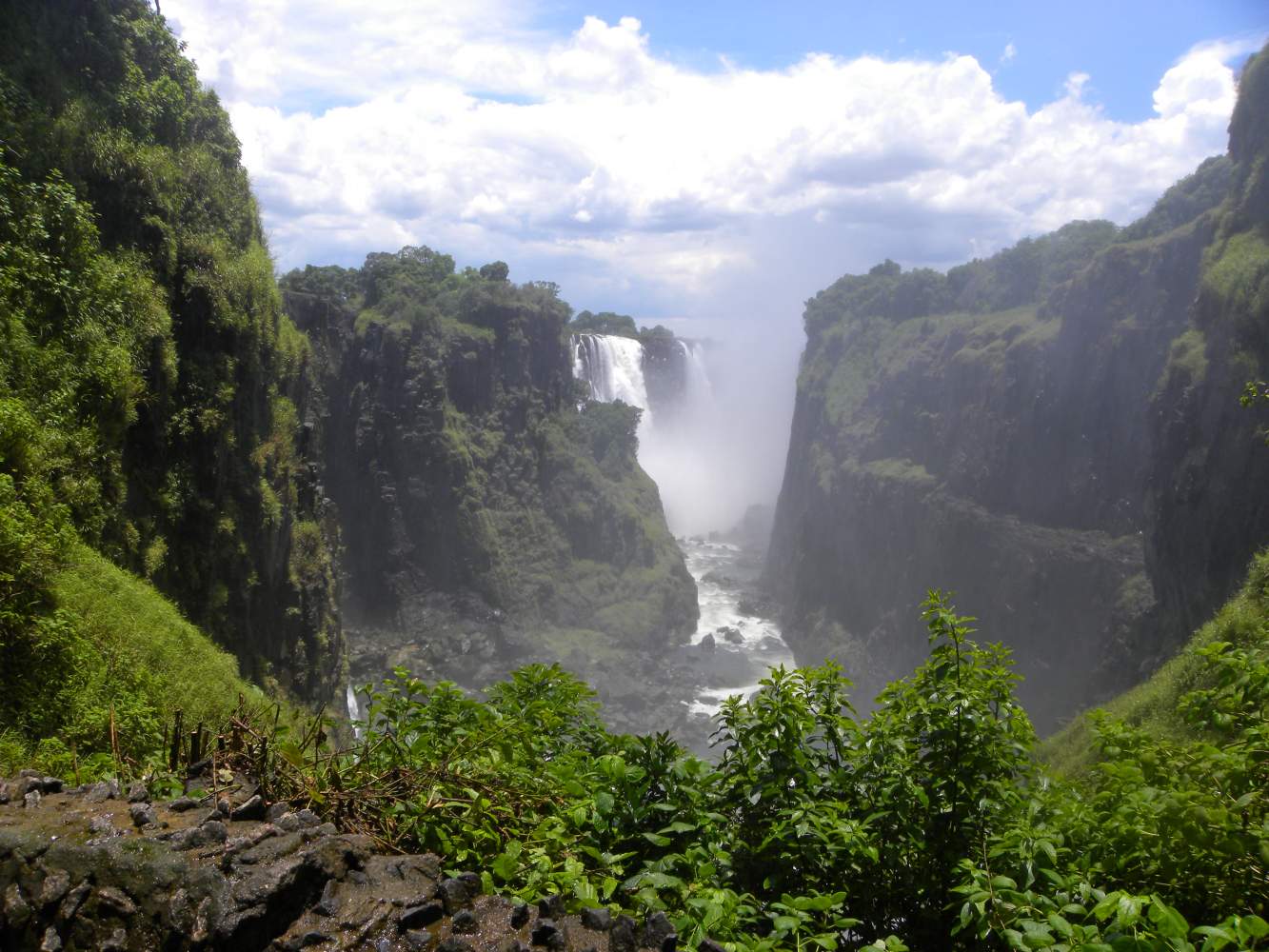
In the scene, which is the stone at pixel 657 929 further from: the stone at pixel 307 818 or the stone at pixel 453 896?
the stone at pixel 307 818

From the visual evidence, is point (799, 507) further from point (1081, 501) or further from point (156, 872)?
point (156, 872)

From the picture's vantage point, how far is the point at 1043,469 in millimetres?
39500

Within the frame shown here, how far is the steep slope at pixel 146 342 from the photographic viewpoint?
11555 millimetres

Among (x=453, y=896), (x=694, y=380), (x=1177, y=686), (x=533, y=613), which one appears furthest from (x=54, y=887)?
(x=694, y=380)

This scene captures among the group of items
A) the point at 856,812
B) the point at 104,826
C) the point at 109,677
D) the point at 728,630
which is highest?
the point at 104,826

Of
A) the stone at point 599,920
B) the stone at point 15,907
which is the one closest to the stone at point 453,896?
the stone at point 599,920

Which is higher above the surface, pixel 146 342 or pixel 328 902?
pixel 146 342

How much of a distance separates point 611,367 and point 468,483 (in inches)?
833

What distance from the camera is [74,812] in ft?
12.7

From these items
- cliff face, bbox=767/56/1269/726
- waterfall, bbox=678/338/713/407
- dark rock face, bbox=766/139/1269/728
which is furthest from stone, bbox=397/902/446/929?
waterfall, bbox=678/338/713/407

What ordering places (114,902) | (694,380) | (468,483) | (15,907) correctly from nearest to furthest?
A: (15,907) → (114,902) → (468,483) → (694,380)

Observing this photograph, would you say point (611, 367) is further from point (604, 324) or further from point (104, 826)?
point (104, 826)

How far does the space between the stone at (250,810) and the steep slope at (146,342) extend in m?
4.91

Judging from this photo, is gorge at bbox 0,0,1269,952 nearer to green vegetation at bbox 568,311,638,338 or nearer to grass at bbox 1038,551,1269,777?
grass at bbox 1038,551,1269,777
